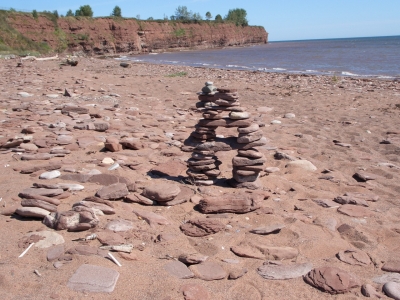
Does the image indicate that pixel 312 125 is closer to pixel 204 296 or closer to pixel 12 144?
pixel 12 144

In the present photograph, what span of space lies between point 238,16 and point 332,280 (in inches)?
3804

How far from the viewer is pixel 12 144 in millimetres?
5191

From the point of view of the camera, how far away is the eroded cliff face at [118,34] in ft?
136

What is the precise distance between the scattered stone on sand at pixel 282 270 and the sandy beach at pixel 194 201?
0.14 feet

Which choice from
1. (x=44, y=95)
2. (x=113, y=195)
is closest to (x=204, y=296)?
(x=113, y=195)

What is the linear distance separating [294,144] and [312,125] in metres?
1.49

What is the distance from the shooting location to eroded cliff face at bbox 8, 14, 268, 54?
41344 mm

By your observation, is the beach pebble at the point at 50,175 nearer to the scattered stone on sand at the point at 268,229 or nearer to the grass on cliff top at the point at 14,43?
the scattered stone on sand at the point at 268,229

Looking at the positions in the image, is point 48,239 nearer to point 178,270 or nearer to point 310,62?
point 178,270

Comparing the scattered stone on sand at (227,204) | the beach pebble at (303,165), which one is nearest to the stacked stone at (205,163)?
the scattered stone on sand at (227,204)

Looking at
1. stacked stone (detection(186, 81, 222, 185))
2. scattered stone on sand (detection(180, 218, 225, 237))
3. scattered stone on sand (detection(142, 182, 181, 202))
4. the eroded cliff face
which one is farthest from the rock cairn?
the eroded cliff face

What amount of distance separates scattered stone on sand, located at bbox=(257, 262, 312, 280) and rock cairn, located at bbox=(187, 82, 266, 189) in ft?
4.92

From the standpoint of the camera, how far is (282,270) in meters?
2.79

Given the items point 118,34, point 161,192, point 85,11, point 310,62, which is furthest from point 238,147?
point 85,11
